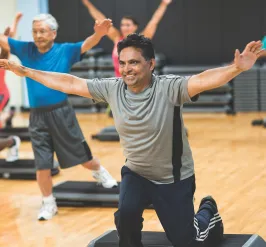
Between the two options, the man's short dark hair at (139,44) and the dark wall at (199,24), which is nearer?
the man's short dark hair at (139,44)

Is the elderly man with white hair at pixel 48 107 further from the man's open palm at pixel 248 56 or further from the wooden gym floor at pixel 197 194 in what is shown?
the man's open palm at pixel 248 56

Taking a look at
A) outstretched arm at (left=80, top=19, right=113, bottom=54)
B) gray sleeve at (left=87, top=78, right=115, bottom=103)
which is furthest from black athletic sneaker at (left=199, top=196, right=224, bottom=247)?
outstretched arm at (left=80, top=19, right=113, bottom=54)

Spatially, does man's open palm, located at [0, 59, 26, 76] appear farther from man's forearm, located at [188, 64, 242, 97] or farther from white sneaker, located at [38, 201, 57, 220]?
white sneaker, located at [38, 201, 57, 220]

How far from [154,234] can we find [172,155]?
2.57 ft

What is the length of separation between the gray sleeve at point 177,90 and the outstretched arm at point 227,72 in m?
0.03

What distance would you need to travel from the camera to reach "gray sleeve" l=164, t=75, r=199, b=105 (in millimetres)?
3721

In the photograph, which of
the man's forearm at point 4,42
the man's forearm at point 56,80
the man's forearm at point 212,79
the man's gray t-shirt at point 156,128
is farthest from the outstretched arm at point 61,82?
the man's forearm at point 4,42

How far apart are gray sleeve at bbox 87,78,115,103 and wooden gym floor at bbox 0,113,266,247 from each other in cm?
120

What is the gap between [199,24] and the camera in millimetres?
12938

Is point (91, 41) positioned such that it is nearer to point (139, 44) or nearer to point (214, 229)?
point (139, 44)

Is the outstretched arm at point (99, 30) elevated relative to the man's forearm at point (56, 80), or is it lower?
elevated

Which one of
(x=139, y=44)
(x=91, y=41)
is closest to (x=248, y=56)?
(x=139, y=44)

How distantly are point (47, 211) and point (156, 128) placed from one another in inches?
78.7

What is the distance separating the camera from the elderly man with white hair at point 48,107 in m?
5.40
